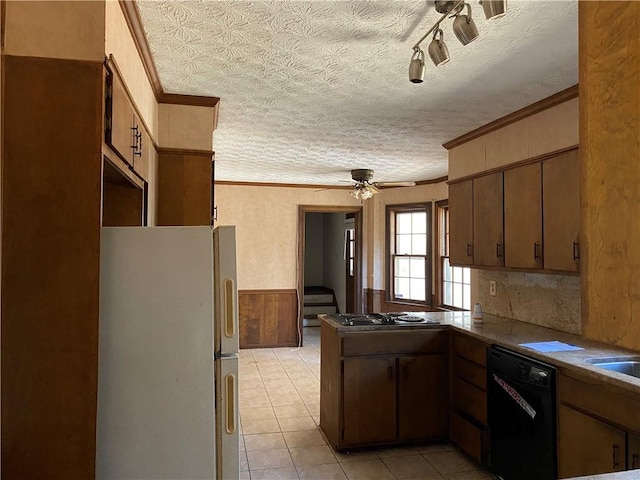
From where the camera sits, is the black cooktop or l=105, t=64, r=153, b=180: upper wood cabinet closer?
l=105, t=64, r=153, b=180: upper wood cabinet

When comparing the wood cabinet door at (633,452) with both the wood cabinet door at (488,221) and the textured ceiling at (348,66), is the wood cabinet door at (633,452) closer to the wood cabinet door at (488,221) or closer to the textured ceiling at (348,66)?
the wood cabinet door at (488,221)

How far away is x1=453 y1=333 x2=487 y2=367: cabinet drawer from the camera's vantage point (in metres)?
3.01

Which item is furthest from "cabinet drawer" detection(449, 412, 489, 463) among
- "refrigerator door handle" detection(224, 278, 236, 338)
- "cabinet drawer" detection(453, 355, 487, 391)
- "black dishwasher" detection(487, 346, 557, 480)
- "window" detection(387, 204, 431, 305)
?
"window" detection(387, 204, 431, 305)

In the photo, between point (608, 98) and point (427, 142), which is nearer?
point (608, 98)

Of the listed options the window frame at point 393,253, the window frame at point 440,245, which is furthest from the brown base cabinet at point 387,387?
the window frame at point 393,253

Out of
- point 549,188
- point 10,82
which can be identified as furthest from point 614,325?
point 549,188

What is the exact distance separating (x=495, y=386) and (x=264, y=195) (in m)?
4.60

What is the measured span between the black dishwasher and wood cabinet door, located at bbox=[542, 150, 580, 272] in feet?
2.27

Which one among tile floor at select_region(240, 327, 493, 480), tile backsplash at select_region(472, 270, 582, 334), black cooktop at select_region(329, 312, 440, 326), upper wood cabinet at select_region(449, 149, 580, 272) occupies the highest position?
upper wood cabinet at select_region(449, 149, 580, 272)

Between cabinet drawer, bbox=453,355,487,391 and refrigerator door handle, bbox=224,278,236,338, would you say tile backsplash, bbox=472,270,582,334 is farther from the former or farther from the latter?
refrigerator door handle, bbox=224,278,236,338

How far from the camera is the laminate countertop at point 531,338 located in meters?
2.09

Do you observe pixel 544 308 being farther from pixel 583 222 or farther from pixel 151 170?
pixel 151 170

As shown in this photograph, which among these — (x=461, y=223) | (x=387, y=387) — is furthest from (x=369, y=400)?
(x=461, y=223)

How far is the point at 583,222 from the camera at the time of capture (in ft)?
3.40
